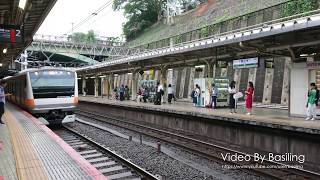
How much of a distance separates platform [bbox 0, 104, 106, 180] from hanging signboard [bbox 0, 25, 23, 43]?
327 centimetres

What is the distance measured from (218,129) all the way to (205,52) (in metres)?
5.30

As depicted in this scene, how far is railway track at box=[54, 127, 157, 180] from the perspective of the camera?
938 centimetres

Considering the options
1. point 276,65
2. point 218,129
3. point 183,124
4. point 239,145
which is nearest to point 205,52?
point 183,124

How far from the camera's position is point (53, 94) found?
17.1 meters

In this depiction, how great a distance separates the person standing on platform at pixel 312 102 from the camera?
12820 millimetres

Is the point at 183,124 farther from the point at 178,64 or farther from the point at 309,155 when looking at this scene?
the point at 309,155

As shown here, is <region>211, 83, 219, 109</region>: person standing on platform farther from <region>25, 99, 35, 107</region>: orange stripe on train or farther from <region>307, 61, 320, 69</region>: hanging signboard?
<region>25, 99, 35, 107</region>: orange stripe on train

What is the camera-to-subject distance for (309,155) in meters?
11.2

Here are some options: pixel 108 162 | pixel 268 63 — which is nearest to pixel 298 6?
pixel 268 63

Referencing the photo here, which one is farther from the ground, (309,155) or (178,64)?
(178,64)

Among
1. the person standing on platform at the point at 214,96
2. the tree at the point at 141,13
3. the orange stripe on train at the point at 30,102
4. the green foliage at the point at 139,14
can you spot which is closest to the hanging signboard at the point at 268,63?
the person standing on platform at the point at 214,96

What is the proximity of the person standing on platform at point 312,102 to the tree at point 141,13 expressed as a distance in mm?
57441

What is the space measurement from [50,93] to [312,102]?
11078mm

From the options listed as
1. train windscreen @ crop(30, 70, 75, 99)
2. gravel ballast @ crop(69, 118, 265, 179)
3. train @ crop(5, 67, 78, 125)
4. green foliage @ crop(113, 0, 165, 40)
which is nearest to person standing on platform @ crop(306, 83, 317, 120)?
gravel ballast @ crop(69, 118, 265, 179)
